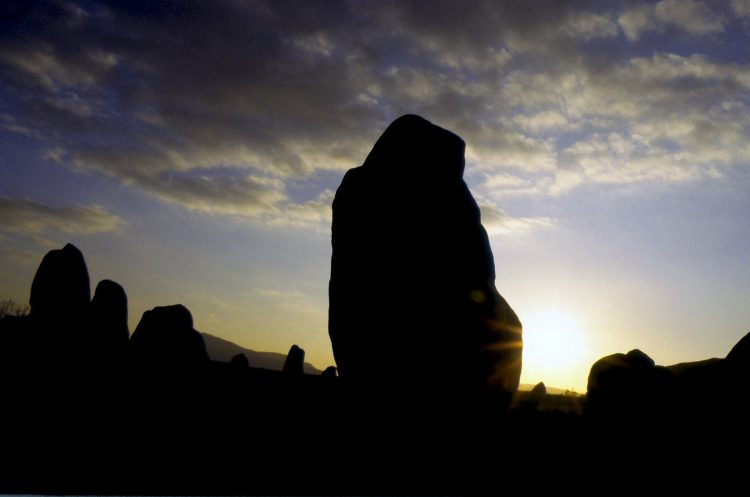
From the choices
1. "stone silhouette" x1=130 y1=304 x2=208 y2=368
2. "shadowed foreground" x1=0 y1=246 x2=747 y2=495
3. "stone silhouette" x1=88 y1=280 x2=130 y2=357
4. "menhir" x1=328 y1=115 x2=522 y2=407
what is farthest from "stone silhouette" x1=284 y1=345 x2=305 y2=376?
"menhir" x1=328 y1=115 x2=522 y2=407

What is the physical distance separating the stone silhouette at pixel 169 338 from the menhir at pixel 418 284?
587 centimetres

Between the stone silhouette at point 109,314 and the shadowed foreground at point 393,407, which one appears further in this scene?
the stone silhouette at point 109,314

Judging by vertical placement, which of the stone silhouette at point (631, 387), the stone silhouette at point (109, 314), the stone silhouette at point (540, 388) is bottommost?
the stone silhouette at point (540, 388)

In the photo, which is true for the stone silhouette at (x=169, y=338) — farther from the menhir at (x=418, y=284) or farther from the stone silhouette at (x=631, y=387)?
the stone silhouette at (x=631, y=387)

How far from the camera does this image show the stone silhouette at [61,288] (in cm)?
1445

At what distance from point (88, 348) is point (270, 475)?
27.0ft

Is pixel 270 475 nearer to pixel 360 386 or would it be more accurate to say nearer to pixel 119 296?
pixel 360 386

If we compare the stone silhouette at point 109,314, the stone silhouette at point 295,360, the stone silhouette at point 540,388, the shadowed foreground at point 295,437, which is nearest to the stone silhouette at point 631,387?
the shadowed foreground at point 295,437

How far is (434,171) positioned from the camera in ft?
29.1

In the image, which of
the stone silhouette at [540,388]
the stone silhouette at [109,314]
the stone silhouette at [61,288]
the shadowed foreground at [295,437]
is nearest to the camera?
the shadowed foreground at [295,437]

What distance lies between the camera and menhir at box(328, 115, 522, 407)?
7.71m

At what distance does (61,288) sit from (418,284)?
37.2 feet

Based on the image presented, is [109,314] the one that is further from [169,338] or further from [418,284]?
[418,284]

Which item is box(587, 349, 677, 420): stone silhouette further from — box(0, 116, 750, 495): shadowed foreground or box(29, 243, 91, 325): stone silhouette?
box(29, 243, 91, 325): stone silhouette
